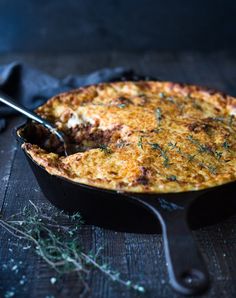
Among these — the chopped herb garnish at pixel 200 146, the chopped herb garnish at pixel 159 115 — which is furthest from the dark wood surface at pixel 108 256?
the chopped herb garnish at pixel 159 115

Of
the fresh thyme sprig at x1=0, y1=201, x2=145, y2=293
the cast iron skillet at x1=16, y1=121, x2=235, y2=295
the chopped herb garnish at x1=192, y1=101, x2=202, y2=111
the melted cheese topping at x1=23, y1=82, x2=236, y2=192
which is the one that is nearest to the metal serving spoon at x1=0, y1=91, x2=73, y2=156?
the melted cheese topping at x1=23, y1=82, x2=236, y2=192

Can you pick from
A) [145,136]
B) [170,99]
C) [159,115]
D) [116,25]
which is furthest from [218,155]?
[116,25]

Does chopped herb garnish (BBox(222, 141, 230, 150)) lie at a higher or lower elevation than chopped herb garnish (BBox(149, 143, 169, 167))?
lower

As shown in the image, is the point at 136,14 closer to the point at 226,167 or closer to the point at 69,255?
the point at 226,167

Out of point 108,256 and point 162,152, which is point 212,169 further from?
point 108,256

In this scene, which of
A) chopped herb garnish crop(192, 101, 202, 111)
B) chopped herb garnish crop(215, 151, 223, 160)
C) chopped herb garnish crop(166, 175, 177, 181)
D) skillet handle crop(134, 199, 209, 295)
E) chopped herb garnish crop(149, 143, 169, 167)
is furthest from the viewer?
chopped herb garnish crop(192, 101, 202, 111)

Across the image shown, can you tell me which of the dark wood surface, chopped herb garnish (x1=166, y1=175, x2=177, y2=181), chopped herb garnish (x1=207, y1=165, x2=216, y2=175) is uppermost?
chopped herb garnish (x1=166, y1=175, x2=177, y2=181)

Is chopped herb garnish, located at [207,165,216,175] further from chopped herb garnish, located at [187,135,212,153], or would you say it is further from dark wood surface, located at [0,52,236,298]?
dark wood surface, located at [0,52,236,298]

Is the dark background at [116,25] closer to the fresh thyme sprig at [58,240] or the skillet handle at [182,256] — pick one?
the fresh thyme sprig at [58,240]
